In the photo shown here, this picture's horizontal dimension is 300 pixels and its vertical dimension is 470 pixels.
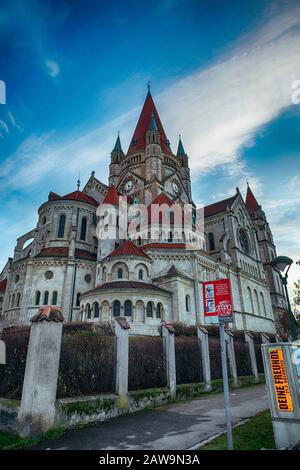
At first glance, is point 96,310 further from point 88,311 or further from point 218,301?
point 218,301

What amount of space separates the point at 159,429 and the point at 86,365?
10.7ft

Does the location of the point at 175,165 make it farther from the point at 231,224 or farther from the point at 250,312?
the point at 250,312

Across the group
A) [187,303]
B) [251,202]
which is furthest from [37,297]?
[251,202]

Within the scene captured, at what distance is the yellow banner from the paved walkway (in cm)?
227

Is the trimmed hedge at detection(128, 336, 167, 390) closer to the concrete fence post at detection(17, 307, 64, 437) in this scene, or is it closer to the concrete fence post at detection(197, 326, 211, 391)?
the concrete fence post at detection(197, 326, 211, 391)

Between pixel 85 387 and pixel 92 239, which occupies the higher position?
pixel 92 239

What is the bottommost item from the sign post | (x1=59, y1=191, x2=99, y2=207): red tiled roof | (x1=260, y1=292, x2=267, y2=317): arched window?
the sign post

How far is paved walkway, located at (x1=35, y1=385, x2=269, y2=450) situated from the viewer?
6.86 meters

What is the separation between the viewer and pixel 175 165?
51.4 m

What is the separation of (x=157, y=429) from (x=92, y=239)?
30320mm

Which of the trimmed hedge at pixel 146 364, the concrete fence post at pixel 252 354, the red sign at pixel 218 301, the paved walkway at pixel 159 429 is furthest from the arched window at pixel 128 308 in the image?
the red sign at pixel 218 301

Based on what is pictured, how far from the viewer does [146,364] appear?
12.3 meters

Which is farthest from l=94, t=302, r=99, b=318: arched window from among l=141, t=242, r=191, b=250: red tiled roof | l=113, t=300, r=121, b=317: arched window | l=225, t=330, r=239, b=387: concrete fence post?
l=225, t=330, r=239, b=387: concrete fence post

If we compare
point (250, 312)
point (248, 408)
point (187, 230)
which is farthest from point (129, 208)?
point (248, 408)
